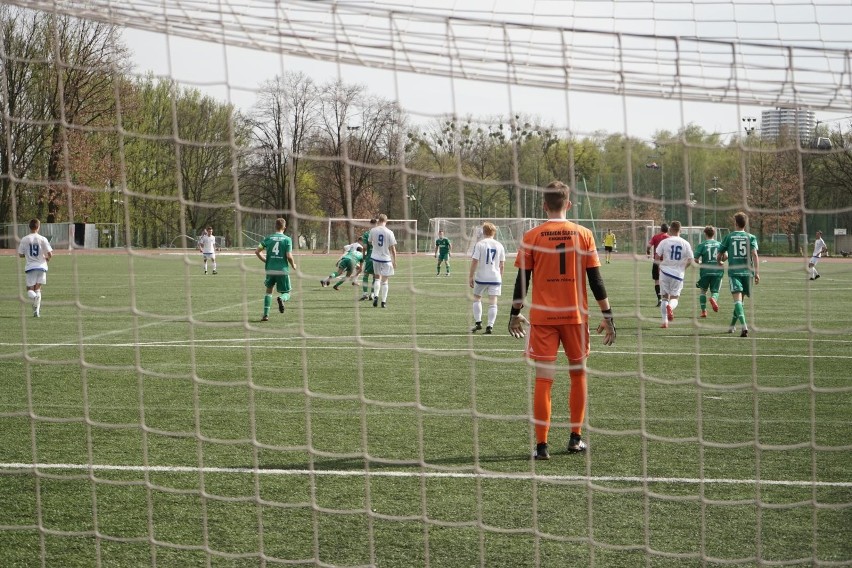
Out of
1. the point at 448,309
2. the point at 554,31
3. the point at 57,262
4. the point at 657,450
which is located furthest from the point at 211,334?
the point at 57,262

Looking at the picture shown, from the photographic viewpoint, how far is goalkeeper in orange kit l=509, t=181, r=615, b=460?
18.7ft

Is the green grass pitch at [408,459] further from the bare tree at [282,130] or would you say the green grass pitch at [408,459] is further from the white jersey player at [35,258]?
the white jersey player at [35,258]

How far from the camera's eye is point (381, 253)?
17359 mm

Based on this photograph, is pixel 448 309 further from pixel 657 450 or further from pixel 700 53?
pixel 700 53

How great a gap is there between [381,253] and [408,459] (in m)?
11.8

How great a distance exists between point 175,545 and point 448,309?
45.2 feet

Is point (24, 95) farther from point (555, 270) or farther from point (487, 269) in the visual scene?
point (487, 269)

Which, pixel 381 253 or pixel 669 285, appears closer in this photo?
pixel 669 285

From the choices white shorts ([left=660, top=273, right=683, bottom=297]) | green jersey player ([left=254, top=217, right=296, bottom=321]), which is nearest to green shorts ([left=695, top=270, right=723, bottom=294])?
white shorts ([left=660, top=273, right=683, bottom=297])

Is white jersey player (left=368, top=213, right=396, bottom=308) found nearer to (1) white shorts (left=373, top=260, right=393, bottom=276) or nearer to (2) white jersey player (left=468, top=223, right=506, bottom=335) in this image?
(1) white shorts (left=373, top=260, right=393, bottom=276)

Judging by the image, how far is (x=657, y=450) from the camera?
6082 millimetres

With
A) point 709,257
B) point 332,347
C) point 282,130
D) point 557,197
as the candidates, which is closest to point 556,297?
point 557,197

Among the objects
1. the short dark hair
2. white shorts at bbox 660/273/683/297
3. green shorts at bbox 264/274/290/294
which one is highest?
the short dark hair

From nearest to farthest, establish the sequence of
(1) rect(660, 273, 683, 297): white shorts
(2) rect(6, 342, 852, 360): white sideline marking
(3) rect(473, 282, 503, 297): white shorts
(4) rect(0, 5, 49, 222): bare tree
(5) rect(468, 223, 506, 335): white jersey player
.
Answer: (4) rect(0, 5, 49, 222): bare tree, (2) rect(6, 342, 852, 360): white sideline marking, (5) rect(468, 223, 506, 335): white jersey player, (3) rect(473, 282, 503, 297): white shorts, (1) rect(660, 273, 683, 297): white shorts
